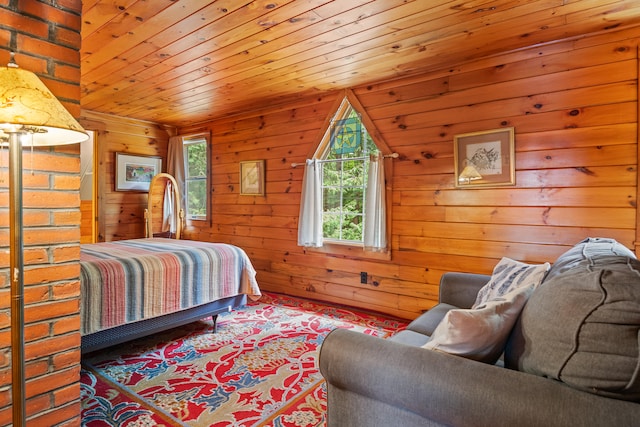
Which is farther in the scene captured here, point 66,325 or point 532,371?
point 66,325

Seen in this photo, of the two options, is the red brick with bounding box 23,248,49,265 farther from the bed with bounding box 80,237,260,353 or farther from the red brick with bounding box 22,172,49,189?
the bed with bounding box 80,237,260,353

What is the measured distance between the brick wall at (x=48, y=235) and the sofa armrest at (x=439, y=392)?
1.06 meters

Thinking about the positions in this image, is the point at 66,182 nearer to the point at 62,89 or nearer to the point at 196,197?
the point at 62,89

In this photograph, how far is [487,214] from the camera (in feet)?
9.57

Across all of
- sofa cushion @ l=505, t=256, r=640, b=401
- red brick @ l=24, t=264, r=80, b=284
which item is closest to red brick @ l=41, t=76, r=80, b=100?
red brick @ l=24, t=264, r=80, b=284

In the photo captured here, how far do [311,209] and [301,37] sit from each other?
180 centimetres

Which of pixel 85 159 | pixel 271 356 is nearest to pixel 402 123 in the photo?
pixel 271 356

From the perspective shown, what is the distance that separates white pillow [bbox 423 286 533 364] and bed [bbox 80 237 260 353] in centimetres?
200

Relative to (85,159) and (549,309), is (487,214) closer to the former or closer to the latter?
(549,309)

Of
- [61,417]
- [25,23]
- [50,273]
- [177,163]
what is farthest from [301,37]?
[177,163]

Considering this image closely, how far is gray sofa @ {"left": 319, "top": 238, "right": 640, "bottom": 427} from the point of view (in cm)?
85

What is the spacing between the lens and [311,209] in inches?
152

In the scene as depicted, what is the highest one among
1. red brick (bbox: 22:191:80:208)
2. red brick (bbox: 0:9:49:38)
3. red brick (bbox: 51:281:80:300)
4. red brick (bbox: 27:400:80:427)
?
red brick (bbox: 0:9:49:38)

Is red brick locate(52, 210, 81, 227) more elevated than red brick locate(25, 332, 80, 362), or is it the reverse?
red brick locate(52, 210, 81, 227)
